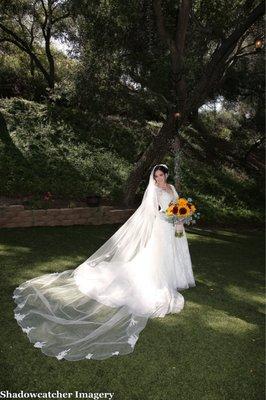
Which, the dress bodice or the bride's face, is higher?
the bride's face

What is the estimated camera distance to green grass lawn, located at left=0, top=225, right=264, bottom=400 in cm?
435

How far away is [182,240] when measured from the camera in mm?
7496

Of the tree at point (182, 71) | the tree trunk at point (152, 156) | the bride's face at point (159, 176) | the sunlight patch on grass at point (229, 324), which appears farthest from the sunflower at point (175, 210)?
the tree trunk at point (152, 156)

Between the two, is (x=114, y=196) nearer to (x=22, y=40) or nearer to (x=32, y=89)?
(x=32, y=89)

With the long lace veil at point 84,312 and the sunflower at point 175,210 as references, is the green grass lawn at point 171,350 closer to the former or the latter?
the long lace veil at point 84,312

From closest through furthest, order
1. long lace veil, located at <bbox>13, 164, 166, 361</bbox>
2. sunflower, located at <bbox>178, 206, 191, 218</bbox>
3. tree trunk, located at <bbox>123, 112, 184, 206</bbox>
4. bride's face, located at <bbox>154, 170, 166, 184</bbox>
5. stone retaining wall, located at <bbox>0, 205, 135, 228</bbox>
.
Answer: long lace veil, located at <bbox>13, 164, 166, 361</bbox> < sunflower, located at <bbox>178, 206, 191, 218</bbox> < bride's face, located at <bbox>154, 170, 166, 184</bbox> < stone retaining wall, located at <bbox>0, 205, 135, 228</bbox> < tree trunk, located at <bbox>123, 112, 184, 206</bbox>

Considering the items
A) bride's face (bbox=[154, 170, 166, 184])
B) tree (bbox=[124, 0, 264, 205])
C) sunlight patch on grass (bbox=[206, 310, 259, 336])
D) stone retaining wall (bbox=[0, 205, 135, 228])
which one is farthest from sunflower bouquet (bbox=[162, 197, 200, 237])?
tree (bbox=[124, 0, 264, 205])

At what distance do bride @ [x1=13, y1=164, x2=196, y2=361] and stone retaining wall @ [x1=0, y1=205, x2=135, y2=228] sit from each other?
12.4 feet

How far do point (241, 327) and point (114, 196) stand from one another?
8190mm

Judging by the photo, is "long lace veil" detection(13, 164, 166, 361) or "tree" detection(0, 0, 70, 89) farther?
"tree" detection(0, 0, 70, 89)

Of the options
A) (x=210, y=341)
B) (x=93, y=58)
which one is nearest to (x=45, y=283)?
(x=210, y=341)

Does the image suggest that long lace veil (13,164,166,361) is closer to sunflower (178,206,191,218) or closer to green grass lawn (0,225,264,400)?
green grass lawn (0,225,264,400)

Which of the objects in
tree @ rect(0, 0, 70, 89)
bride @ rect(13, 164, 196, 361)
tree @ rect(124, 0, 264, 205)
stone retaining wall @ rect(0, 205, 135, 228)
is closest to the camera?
bride @ rect(13, 164, 196, 361)

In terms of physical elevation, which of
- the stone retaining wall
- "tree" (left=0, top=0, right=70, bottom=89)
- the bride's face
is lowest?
the stone retaining wall
